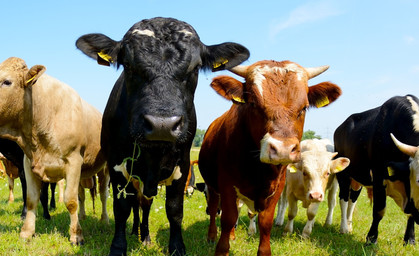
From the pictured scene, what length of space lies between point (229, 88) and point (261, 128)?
612mm

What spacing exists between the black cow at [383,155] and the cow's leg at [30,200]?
4853 mm

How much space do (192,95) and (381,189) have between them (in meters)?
3.68

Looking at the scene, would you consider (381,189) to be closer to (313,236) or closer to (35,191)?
(313,236)

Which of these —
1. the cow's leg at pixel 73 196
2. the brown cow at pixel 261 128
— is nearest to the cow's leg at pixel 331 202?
the brown cow at pixel 261 128

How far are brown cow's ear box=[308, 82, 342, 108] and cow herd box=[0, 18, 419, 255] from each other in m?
0.01

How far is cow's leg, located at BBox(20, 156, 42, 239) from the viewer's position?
469cm

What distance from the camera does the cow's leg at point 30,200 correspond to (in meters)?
4.69

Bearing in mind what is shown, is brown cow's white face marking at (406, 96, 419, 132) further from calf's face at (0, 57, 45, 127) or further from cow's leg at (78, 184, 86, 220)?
cow's leg at (78, 184, 86, 220)

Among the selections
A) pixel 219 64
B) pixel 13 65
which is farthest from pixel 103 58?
pixel 13 65

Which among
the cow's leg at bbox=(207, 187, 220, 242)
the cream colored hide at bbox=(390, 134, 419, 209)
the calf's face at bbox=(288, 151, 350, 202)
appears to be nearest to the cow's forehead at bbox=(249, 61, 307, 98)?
the calf's face at bbox=(288, 151, 350, 202)

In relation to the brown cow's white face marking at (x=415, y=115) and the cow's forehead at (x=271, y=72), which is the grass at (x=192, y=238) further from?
the cow's forehead at (x=271, y=72)

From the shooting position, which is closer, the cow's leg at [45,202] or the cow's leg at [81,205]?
the cow's leg at [45,202]

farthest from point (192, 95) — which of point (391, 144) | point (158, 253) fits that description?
point (391, 144)

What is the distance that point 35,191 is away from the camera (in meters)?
4.91
